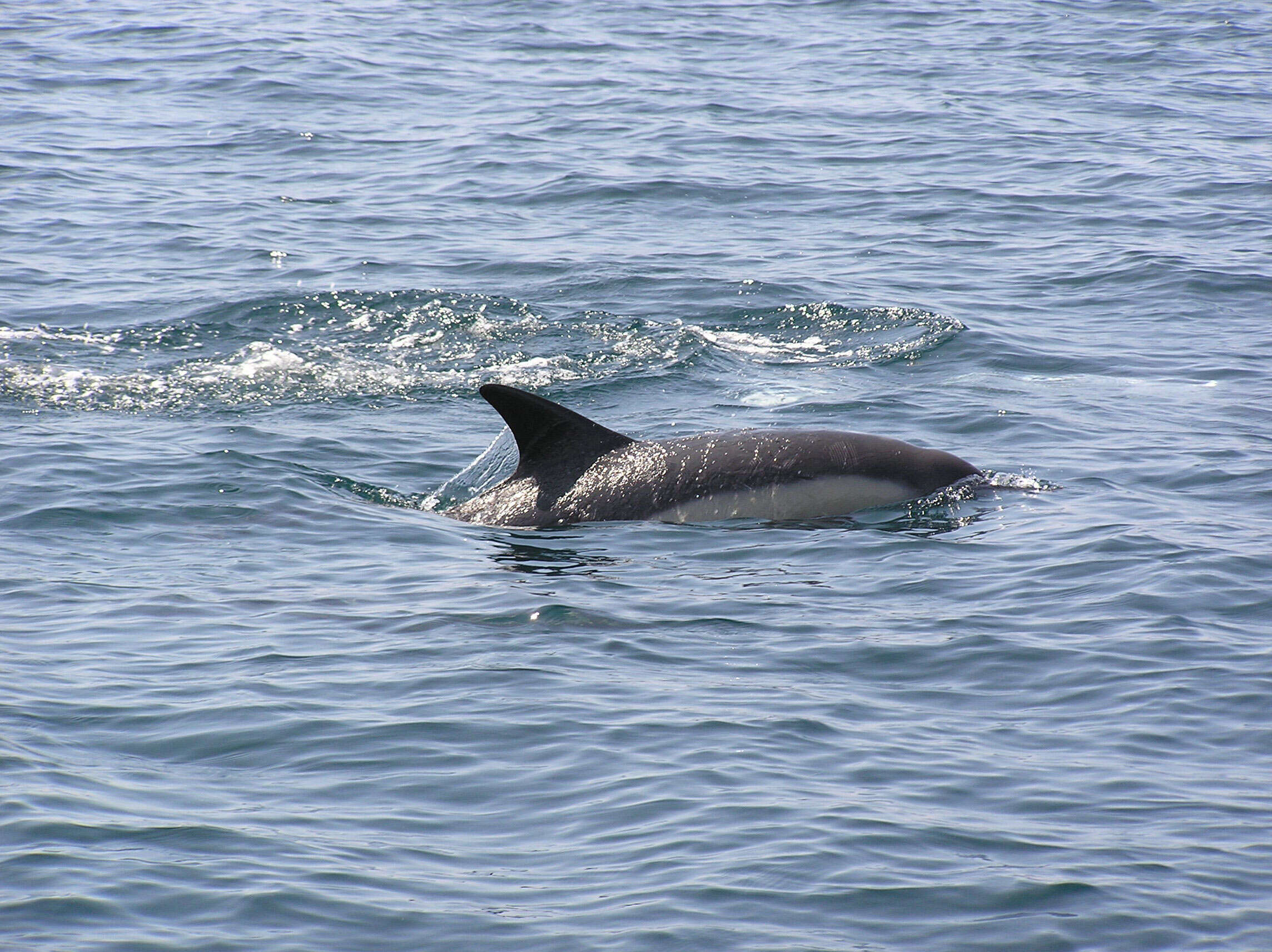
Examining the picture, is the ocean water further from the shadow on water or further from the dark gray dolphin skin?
the dark gray dolphin skin

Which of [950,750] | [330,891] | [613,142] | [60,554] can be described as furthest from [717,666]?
[613,142]

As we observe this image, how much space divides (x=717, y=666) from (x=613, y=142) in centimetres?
1948

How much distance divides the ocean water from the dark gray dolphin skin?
0.25 metres

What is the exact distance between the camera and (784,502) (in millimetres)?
12492

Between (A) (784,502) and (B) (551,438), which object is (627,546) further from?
(A) (784,502)

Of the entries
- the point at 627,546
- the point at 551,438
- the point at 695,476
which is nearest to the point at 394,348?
the point at 551,438

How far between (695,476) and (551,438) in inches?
44.6

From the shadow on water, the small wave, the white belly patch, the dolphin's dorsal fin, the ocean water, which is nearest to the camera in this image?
the ocean water

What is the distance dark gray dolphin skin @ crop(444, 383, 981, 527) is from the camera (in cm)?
1247

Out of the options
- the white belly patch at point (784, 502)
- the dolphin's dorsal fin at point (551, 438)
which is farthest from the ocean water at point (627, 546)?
the dolphin's dorsal fin at point (551, 438)

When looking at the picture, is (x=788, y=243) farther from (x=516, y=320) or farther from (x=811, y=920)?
(x=811, y=920)

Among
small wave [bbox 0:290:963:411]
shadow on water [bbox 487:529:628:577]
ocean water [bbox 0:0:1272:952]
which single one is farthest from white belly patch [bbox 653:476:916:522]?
small wave [bbox 0:290:963:411]

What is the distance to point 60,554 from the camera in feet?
38.7

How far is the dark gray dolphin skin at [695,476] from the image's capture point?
491 inches
